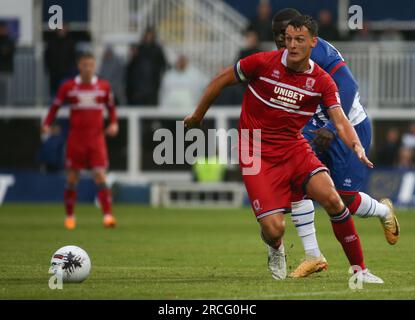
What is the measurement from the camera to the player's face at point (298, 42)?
10.1 m

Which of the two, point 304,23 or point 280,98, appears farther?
point 280,98

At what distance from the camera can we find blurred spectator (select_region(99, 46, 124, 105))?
26.8 meters

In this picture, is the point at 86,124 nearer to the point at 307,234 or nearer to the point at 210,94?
the point at 307,234

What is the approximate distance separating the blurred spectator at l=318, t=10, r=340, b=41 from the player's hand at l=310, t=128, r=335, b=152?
13.6m

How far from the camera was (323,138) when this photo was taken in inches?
440

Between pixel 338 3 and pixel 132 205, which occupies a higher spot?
pixel 338 3

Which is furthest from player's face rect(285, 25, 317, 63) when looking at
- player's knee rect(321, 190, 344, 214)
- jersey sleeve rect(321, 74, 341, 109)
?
player's knee rect(321, 190, 344, 214)

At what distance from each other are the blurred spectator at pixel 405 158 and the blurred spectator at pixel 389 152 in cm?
11

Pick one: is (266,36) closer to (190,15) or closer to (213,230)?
(190,15)

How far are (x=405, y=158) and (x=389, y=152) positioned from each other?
387mm

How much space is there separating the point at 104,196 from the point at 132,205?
7.06 m

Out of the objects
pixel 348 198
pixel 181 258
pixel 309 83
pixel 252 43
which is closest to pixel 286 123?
pixel 309 83

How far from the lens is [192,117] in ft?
33.9

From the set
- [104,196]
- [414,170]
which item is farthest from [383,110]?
[104,196]
